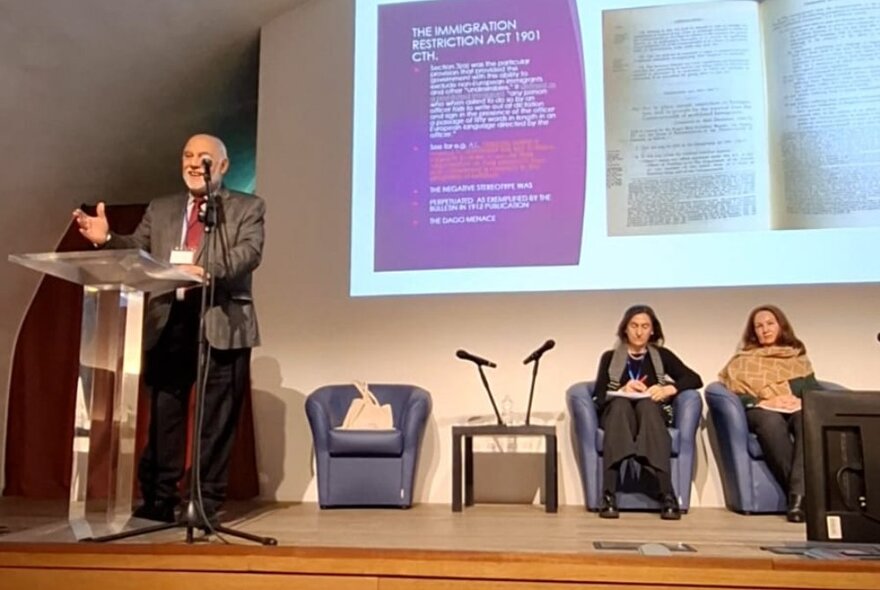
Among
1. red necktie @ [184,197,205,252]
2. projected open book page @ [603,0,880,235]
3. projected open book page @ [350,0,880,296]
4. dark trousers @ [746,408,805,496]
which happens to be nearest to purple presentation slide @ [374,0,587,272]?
projected open book page @ [350,0,880,296]

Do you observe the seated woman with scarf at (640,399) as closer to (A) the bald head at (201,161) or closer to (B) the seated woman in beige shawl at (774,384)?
(B) the seated woman in beige shawl at (774,384)

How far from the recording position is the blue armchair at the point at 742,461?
132 inches

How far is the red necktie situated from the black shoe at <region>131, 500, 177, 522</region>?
0.82m

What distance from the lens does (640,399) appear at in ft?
11.2

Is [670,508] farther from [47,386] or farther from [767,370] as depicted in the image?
[47,386]

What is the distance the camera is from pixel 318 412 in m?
3.63

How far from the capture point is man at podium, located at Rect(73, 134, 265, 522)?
261cm

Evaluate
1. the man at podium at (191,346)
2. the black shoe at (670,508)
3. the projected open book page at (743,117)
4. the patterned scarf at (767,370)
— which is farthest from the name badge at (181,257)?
the patterned scarf at (767,370)

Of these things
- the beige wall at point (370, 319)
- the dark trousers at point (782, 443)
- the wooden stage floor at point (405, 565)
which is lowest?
the wooden stage floor at point (405, 565)

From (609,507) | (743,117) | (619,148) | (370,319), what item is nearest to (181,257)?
(370,319)

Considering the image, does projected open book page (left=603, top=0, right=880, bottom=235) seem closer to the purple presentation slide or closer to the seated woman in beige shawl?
the purple presentation slide

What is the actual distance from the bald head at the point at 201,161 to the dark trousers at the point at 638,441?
5.98ft

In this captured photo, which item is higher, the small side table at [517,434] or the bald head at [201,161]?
the bald head at [201,161]

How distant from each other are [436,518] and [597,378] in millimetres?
958
